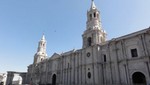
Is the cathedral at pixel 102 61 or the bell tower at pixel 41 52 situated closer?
the cathedral at pixel 102 61

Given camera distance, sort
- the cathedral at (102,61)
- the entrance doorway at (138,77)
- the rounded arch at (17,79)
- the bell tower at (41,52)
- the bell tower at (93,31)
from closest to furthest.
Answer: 1. the cathedral at (102,61)
2. the entrance doorway at (138,77)
3. the bell tower at (93,31)
4. the bell tower at (41,52)
5. the rounded arch at (17,79)

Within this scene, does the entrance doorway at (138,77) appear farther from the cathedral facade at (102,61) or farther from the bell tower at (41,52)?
the bell tower at (41,52)

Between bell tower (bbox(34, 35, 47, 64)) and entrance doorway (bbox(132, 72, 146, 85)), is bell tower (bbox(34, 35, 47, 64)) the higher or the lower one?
the higher one

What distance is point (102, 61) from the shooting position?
27688 millimetres

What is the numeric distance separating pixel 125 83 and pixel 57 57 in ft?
77.1

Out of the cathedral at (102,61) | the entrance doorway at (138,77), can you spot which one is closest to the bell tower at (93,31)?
the cathedral at (102,61)

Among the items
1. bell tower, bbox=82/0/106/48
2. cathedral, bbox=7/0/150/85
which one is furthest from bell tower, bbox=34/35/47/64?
bell tower, bbox=82/0/106/48

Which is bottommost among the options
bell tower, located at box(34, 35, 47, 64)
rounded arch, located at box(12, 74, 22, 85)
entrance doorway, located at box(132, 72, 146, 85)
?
rounded arch, located at box(12, 74, 22, 85)

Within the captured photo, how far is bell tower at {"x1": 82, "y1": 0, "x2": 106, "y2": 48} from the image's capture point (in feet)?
100

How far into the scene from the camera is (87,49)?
30.7 meters

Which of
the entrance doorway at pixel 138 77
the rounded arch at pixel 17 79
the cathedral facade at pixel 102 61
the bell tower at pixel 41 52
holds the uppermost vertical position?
the bell tower at pixel 41 52

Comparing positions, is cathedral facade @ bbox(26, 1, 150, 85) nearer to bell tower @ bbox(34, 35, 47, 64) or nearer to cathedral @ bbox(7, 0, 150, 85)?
cathedral @ bbox(7, 0, 150, 85)

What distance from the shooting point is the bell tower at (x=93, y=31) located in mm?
30578

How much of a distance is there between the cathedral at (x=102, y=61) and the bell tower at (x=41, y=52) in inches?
432
